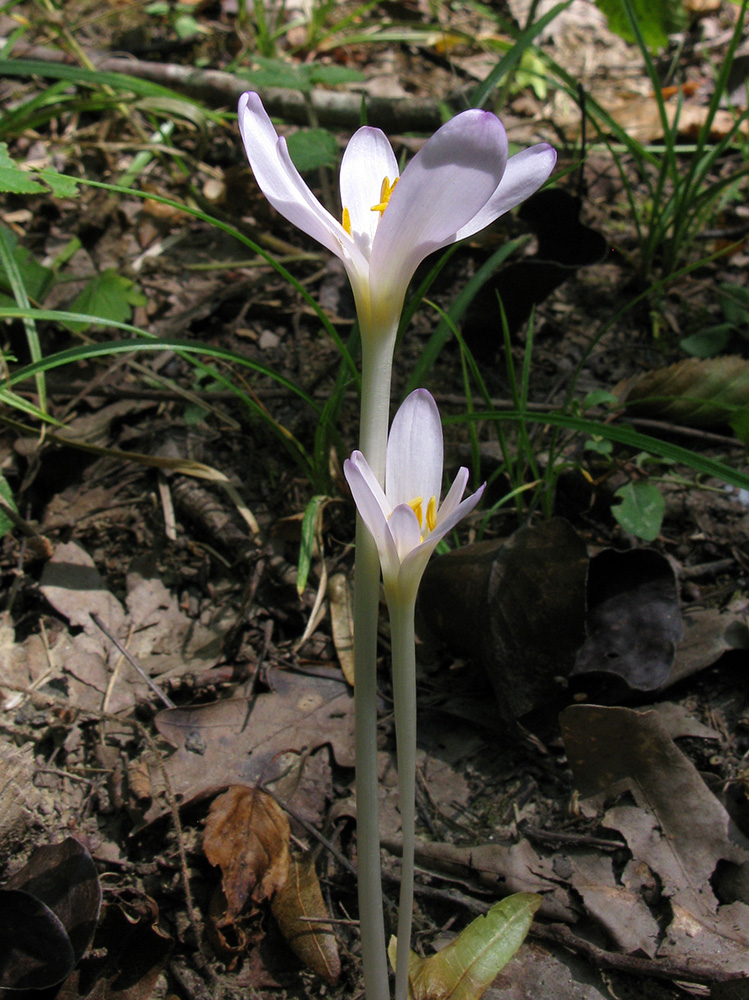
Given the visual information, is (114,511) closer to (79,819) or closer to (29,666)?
(29,666)

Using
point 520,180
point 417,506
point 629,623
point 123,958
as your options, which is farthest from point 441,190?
point 123,958

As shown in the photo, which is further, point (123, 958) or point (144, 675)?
point (144, 675)

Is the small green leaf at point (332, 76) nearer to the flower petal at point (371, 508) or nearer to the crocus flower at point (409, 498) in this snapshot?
the crocus flower at point (409, 498)

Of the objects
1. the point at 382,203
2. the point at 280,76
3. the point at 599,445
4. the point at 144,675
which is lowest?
the point at 144,675

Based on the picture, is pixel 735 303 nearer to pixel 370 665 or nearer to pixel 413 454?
pixel 413 454

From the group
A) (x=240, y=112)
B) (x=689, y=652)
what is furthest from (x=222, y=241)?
(x=689, y=652)

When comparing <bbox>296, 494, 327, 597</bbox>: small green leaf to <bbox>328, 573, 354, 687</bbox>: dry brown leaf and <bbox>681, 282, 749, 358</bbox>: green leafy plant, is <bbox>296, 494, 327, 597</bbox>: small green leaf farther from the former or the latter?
<bbox>681, 282, 749, 358</bbox>: green leafy plant
